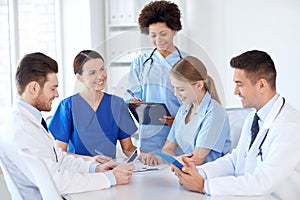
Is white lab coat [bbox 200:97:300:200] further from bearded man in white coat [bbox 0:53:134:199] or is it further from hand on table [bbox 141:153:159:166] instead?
bearded man in white coat [bbox 0:53:134:199]

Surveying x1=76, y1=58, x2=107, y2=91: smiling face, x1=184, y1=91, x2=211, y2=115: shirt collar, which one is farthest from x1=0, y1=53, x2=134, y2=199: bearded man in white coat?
x1=184, y1=91, x2=211, y2=115: shirt collar

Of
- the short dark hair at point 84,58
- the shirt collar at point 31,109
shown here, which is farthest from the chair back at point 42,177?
the short dark hair at point 84,58

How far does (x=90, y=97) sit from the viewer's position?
1.94m

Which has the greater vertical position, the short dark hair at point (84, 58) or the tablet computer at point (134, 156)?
the short dark hair at point (84, 58)

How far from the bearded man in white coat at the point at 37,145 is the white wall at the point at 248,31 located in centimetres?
140

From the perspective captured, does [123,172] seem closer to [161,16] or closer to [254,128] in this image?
[254,128]

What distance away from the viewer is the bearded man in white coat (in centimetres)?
170

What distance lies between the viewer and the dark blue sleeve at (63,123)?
2164mm

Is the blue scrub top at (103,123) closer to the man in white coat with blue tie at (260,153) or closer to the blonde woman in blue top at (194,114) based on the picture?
the blonde woman in blue top at (194,114)

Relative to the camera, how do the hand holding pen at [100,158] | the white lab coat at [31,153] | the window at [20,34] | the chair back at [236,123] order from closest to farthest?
1. the white lab coat at [31,153]
2. the hand holding pen at [100,158]
3. the chair back at [236,123]
4. the window at [20,34]

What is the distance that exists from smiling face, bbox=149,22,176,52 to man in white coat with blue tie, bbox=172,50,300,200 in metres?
0.25

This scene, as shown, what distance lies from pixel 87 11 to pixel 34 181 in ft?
7.50

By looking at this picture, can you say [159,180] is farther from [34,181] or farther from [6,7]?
[6,7]

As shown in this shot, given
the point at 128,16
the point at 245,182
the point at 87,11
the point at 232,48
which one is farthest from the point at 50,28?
the point at 245,182
